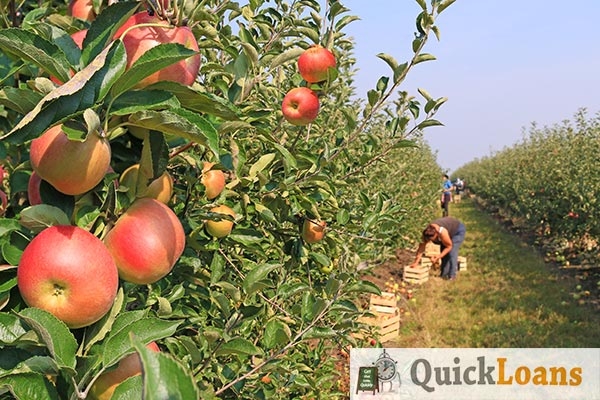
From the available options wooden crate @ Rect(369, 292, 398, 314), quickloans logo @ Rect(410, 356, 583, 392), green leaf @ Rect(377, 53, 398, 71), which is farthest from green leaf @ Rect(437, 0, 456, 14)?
wooden crate @ Rect(369, 292, 398, 314)

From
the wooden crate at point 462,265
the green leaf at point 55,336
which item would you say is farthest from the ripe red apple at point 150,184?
the wooden crate at point 462,265

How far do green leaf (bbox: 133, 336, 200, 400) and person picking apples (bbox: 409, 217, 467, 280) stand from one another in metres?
9.06

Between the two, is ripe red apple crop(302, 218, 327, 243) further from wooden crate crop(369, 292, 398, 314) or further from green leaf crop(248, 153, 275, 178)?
wooden crate crop(369, 292, 398, 314)

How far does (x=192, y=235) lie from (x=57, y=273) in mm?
666

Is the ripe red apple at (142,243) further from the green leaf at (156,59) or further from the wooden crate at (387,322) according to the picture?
the wooden crate at (387,322)

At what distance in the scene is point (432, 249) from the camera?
33.0 ft

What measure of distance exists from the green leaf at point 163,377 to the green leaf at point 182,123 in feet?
1.22

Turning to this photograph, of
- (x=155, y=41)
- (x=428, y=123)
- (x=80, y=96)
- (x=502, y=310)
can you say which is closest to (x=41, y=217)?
(x=80, y=96)

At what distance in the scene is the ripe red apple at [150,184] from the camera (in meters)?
0.88

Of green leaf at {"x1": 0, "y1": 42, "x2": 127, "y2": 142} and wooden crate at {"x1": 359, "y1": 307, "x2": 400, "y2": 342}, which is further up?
green leaf at {"x1": 0, "y1": 42, "x2": 127, "y2": 142}

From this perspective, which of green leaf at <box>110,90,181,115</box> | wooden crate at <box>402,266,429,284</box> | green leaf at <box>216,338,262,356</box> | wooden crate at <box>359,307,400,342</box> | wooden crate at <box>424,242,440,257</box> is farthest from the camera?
wooden crate at <box>424,242,440,257</box>

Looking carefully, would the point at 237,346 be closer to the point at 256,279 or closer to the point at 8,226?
the point at 256,279

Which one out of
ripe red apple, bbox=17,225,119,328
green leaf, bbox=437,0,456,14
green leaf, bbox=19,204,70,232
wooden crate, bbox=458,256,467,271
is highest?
green leaf, bbox=437,0,456,14

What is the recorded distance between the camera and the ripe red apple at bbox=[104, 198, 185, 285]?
81cm
